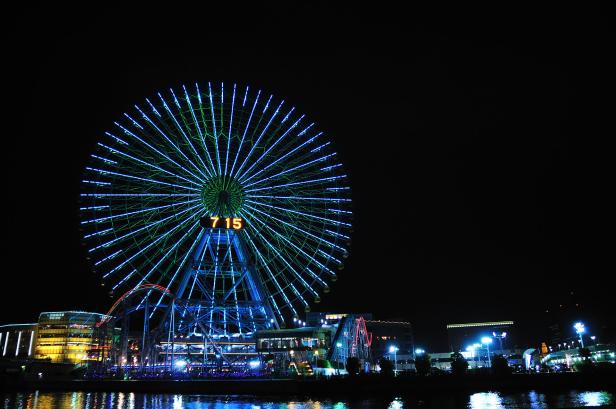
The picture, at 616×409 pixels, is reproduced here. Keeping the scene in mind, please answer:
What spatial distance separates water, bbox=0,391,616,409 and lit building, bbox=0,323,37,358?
60.8 metres

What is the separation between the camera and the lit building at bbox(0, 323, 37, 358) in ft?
343

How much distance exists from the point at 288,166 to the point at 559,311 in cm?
14623

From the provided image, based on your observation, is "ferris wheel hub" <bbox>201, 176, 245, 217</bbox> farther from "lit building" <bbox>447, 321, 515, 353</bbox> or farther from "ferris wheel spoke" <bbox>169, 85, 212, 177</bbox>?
"lit building" <bbox>447, 321, 515, 353</bbox>

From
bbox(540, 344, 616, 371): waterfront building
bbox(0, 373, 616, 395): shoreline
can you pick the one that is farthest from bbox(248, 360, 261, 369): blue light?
bbox(540, 344, 616, 371): waterfront building

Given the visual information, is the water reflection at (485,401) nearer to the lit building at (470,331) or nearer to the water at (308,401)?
the water at (308,401)

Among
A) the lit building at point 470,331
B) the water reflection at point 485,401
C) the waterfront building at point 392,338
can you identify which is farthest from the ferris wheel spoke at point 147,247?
the lit building at point 470,331

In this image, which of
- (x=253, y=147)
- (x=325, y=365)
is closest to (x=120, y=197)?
(x=253, y=147)

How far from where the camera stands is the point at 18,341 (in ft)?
346

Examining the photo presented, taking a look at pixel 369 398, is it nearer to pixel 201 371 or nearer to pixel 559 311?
pixel 201 371

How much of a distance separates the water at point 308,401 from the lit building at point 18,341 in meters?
60.8

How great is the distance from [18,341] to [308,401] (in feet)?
276

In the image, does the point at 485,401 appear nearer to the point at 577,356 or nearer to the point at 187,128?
the point at 187,128

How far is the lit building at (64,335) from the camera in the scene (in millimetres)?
100812

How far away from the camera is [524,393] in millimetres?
48250
